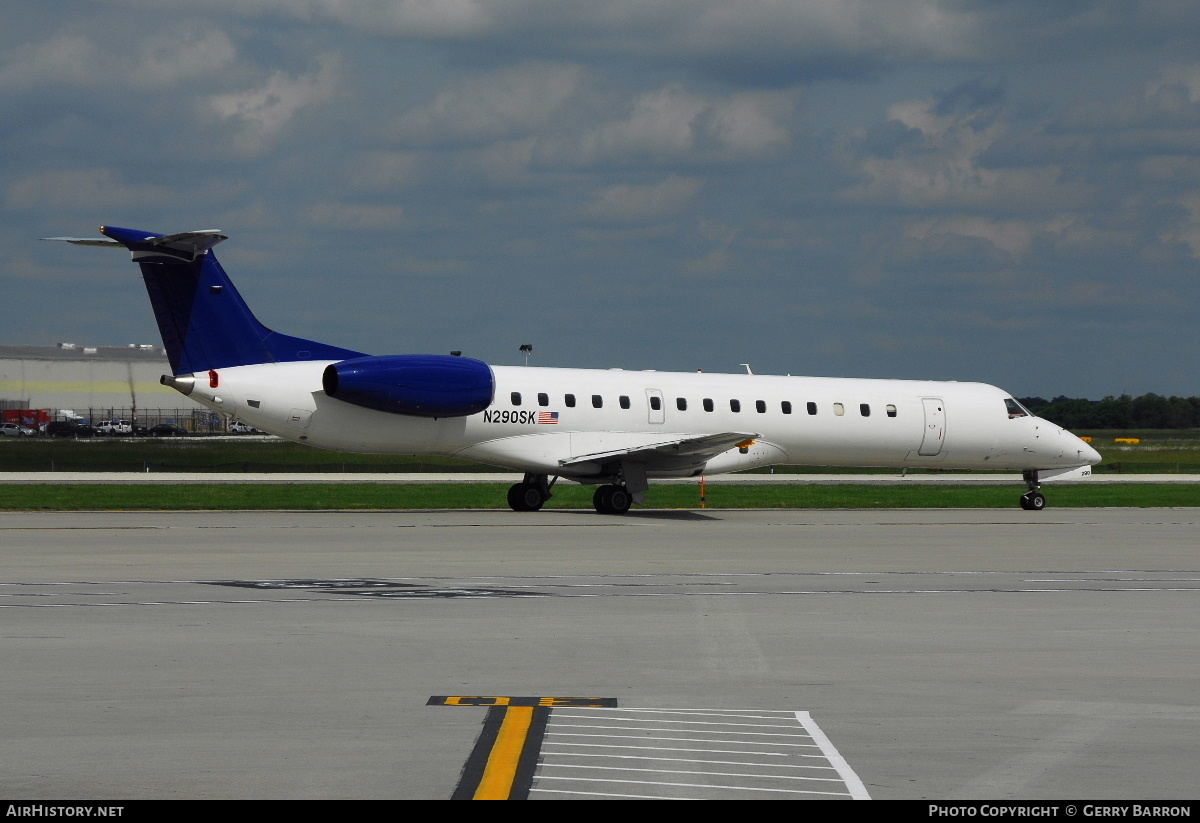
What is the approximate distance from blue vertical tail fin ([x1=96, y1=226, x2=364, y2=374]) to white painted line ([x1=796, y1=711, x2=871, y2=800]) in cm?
2385

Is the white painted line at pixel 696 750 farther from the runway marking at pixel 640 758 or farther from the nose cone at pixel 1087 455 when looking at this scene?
the nose cone at pixel 1087 455

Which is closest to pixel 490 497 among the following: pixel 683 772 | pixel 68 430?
pixel 683 772

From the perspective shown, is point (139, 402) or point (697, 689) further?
point (139, 402)

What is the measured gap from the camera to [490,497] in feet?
134

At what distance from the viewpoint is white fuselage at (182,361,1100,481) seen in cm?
3155

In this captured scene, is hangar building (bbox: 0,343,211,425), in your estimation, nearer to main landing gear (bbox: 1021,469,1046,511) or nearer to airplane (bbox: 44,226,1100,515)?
airplane (bbox: 44,226,1100,515)

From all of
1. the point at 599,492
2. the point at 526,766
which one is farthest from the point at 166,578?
the point at 599,492

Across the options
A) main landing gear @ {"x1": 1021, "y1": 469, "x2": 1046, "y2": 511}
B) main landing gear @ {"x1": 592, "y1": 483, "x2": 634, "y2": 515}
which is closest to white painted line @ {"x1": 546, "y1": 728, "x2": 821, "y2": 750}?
main landing gear @ {"x1": 592, "y1": 483, "x2": 634, "y2": 515}

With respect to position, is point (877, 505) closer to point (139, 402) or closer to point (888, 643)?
point (888, 643)

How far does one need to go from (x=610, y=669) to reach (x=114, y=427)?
333ft

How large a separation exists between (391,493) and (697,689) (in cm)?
3303

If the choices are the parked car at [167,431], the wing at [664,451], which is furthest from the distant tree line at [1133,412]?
the wing at [664,451]

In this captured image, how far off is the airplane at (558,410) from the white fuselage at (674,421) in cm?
4

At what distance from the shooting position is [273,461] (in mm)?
62781
